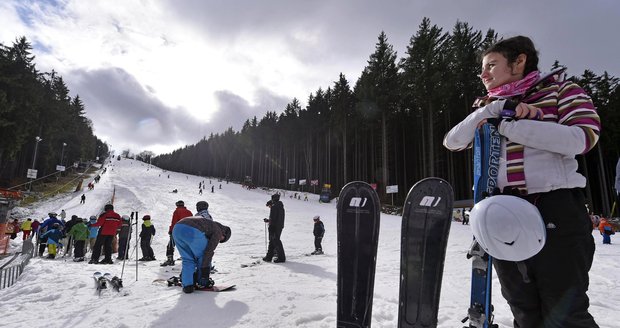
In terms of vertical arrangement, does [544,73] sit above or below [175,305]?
above

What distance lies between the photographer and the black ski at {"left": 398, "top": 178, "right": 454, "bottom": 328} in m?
2.45

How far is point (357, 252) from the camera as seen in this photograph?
2.95m

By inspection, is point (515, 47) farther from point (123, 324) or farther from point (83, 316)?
point (83, 316)

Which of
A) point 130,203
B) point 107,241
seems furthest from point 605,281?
point 130,203

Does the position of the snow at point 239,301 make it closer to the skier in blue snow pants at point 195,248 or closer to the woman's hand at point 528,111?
the skier in blue snow pants at point 195,248

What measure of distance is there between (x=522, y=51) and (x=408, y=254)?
1660 millimetres

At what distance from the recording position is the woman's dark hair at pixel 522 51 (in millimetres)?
1784

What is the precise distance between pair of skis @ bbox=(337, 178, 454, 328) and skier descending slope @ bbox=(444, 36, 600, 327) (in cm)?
86

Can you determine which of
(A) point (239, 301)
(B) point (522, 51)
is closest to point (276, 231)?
(A) point (239, 301)

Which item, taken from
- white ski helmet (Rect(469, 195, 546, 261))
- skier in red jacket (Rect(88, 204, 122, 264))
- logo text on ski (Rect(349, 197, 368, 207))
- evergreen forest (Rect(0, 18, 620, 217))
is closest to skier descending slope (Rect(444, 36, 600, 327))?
white ski helmet (Rect(469, 195, 546, 261))

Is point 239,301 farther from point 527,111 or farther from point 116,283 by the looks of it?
point 527,111

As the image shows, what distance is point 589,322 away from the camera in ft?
4.62

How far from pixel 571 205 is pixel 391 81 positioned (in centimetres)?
3173

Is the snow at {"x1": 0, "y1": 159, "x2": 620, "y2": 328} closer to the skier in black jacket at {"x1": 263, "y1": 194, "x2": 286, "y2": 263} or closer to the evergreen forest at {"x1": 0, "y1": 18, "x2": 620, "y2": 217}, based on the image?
the skier in black jacket at {"x1": 263, "y1": 194, "x2": 286, "y2": 263}
